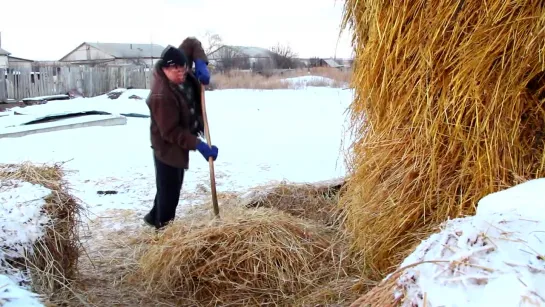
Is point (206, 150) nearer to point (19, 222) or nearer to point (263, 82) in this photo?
point (19, 222)

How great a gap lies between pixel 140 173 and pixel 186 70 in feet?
9.57

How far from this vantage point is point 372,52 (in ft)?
9.35

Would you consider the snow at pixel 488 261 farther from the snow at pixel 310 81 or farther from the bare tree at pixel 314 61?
the bare tree at pixel 314 61

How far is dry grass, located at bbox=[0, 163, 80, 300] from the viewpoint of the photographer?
2.47 meters

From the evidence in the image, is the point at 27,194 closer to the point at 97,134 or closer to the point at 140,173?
the point at 140,173

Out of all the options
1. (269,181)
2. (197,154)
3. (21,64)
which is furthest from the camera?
(21,64)

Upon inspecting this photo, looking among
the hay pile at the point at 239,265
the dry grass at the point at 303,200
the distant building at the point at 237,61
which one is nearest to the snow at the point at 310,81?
the distant building at the point at 237,61

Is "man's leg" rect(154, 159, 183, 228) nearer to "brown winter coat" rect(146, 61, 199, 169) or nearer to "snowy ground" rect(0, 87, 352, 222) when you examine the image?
"brown winter coat" rect(146, 61, 199, 169)

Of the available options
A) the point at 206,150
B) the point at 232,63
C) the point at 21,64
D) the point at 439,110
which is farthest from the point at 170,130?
the point at 21,64

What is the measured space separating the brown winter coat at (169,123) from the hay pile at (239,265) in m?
0.59

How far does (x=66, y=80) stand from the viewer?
58.8 ft

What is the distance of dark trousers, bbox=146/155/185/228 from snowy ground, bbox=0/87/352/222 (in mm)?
637

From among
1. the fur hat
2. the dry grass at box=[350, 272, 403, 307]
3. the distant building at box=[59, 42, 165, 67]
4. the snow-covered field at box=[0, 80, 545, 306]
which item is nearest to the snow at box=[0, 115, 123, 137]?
the snow-covered field at box=[0, 80, 545, 306]

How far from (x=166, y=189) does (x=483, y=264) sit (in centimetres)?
277
